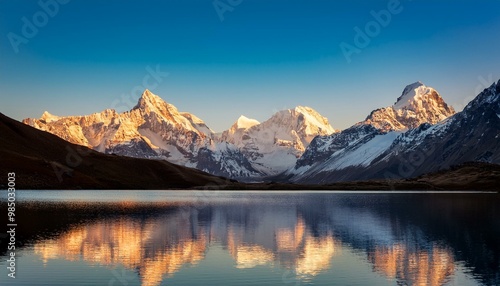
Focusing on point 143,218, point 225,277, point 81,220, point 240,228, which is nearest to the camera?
point 225,277

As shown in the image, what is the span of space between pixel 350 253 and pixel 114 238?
33695 millimetres

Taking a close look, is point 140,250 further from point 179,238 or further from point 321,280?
point 321,280

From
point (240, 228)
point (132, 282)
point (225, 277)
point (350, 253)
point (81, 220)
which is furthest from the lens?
point (81, 220)

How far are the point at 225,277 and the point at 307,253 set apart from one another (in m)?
19.1

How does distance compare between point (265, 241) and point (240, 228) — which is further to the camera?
point (240, 228)

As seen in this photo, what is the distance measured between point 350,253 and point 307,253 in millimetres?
5260

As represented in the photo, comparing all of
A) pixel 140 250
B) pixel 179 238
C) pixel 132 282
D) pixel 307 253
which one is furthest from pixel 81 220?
pixel 132 282

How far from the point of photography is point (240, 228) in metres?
104

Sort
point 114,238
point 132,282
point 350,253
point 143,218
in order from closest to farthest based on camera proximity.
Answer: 1. point 132,282
2. point 350,253
3. point 114,238
4. point 143,218

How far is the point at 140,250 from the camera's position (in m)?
74.3

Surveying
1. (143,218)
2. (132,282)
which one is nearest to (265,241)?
(132,282)

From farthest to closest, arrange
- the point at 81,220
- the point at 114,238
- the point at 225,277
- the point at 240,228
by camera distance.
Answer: the point at 81,220 < the point at 240,228 < the point at 114,238 < the point at 225,277

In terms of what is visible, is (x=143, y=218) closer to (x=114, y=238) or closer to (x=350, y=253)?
(x=114, y=238)

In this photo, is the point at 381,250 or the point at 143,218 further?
the point at 143,218
